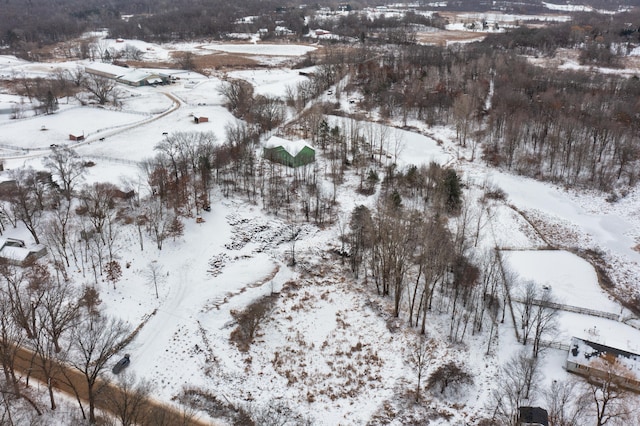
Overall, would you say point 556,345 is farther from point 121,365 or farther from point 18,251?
point 18,251

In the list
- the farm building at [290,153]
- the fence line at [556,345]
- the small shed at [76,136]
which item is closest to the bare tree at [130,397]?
the fence line at [556,345]

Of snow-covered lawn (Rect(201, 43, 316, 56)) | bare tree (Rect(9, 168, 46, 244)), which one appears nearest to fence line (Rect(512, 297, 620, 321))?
bare tree (Rect(9, 168, 46, 244))

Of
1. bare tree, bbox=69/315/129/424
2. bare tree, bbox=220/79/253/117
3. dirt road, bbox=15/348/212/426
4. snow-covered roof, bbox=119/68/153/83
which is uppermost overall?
snow-covered roof, bbox=119/68/153/83

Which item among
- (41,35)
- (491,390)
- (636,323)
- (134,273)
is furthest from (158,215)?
(41,35)

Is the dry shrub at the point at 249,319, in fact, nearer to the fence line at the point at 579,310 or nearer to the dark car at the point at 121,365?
the dark car at the point at 121,365

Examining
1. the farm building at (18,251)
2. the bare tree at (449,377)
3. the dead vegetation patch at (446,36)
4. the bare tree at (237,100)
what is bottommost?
the bare tree at (449,377)

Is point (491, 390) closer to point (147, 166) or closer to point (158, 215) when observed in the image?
point (158, 215)

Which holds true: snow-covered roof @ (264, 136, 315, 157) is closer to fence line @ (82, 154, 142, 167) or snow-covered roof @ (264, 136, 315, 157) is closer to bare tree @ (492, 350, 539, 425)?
fence line @ (82, 154, 142, 167)
